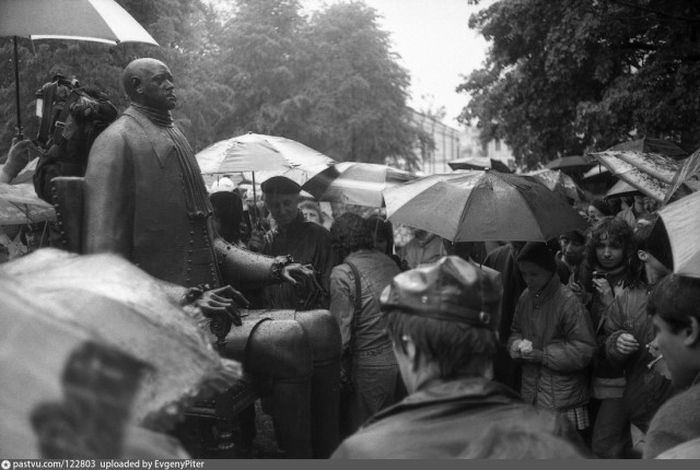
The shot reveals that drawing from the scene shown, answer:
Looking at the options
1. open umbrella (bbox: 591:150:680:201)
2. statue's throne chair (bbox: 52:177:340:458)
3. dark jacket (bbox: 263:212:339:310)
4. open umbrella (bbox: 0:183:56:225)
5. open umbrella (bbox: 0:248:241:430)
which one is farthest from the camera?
dark jacket (bbox: 263:212:339:310)

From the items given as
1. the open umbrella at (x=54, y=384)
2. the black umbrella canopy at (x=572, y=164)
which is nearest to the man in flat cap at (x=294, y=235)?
the open umbrella at (x=54, y=384)

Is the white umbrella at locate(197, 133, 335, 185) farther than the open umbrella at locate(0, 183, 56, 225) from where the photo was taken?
Yes

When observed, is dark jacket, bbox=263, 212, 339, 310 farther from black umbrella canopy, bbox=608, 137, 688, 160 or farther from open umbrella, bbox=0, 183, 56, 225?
black umbrella canopy, bbox=608, 137, 688, 160

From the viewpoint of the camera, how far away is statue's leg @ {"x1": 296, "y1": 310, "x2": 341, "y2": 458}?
3984mm

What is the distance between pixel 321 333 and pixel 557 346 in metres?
→ 1.49

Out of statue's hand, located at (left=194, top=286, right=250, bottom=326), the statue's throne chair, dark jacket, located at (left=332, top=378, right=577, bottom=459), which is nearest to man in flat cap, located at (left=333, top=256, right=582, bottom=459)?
dark jacket, located at (left=332, top=378, right=577, bottom=459)

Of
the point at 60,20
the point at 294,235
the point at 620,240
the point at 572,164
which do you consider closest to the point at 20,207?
the point at 60,20

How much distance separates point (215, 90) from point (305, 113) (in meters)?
6.85

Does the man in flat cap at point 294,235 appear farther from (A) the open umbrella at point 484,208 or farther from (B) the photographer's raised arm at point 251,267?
(B) the photographer's raised arm at point 251,267

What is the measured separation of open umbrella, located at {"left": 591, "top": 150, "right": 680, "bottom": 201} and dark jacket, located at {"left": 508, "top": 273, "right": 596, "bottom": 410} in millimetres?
974

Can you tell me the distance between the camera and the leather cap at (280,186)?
594 cm

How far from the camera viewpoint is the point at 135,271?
1.78 meters

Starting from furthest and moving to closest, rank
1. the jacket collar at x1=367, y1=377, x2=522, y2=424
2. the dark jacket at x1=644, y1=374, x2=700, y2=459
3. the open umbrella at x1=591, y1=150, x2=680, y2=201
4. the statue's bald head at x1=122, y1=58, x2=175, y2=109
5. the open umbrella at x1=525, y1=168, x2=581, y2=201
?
the open umbrella at x1=525, y1=168, x2=581, y2=201 → the open umbrella at x1=591, y1=150, x2=680, y2=201 → the statue's bald head at x1=122, y1=58, x2=175, y2=109 → the dark jacket at x1=644, y1=374, x2=700, y2=459 → the jacket collar at x1=367, y1=377, x2=522, y2=424

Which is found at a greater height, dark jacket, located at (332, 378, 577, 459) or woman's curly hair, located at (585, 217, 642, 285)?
dark jacket, located at (332, 378, 577, 459)
